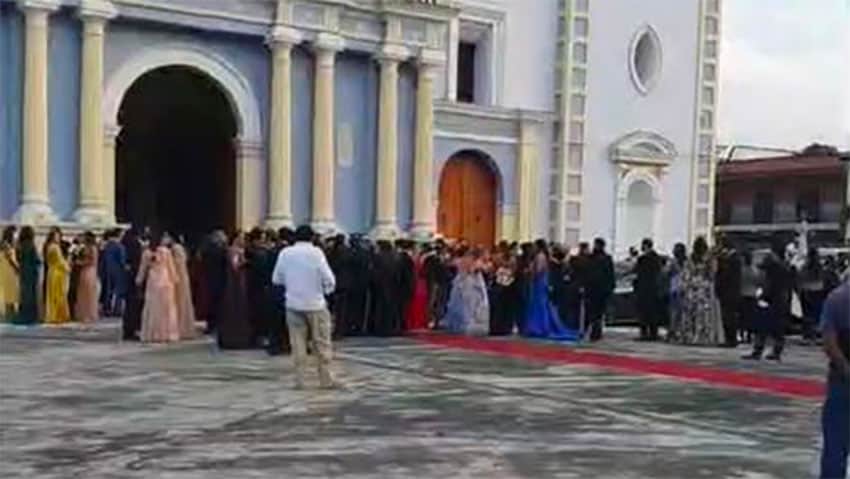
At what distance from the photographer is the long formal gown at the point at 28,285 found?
67.9ft

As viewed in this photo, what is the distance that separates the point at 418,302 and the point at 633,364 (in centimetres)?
555

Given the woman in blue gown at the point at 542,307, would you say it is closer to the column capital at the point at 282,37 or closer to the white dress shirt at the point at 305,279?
the column capital at the point at 282,37

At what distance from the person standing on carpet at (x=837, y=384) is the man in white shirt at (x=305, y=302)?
6.21 metres

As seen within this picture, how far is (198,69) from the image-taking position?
1009 inches

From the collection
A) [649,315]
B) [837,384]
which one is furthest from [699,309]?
[837,384]

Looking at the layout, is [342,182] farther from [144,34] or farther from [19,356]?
[19,356]

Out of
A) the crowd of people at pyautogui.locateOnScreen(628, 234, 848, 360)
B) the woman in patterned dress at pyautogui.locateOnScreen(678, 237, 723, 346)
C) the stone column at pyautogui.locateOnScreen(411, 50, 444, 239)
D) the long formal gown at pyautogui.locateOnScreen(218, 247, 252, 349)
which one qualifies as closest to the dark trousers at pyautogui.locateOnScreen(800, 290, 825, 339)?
the crowd of people at pyautogui.locateOnScreen(628, 234, 848, 360)

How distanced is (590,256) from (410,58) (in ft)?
26.1

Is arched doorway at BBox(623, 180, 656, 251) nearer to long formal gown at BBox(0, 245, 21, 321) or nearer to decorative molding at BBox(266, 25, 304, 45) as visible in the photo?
decorative molding at BBox(266, 25, 304, 45)

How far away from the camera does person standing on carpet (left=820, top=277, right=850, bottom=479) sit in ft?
26.6

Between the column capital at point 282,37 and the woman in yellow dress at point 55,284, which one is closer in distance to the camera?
the woman in yellow dress at point 55,284

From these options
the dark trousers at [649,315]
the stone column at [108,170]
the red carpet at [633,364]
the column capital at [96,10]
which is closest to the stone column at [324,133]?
→ the stone column at [108,170]

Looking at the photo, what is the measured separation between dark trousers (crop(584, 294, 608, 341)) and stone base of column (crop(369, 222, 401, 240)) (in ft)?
21.2

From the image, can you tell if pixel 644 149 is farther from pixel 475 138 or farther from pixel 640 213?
pixel 475 138
